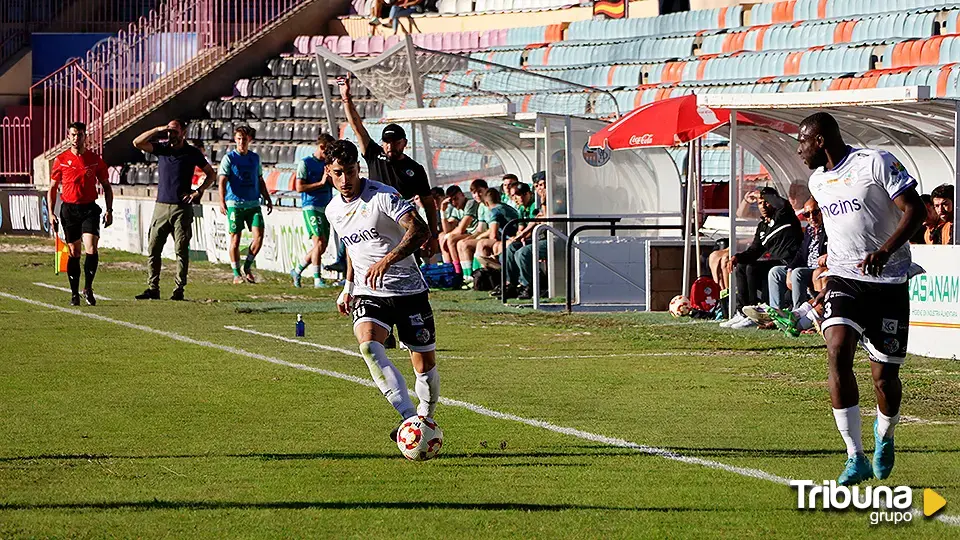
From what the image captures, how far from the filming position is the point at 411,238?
29.1 ft

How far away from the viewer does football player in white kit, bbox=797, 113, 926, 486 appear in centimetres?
786

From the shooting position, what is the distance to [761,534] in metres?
6.69

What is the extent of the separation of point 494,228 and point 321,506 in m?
14.0

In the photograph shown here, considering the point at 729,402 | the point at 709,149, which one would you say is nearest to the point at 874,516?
the point at 729,402

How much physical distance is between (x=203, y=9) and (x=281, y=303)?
20943mm

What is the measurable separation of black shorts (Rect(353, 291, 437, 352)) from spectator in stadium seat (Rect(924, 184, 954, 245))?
7.16 metres

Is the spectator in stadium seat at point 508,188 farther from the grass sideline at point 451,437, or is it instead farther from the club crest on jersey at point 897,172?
the club crest on jersey at point 897,172

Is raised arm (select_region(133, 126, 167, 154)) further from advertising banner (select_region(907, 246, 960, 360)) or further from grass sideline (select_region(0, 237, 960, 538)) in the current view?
advertising banner (select_region(907, 246, 960, 360))

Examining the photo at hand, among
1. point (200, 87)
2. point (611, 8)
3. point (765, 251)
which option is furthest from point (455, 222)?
point (200, 87)

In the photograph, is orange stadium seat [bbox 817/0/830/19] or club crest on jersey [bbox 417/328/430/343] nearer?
club crest on jersey [bbox 417/328/430/343]

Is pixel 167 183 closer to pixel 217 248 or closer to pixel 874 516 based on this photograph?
pixel 217 248

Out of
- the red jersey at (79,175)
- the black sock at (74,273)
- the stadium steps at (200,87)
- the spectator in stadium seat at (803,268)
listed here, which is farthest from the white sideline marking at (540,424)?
the stadium steps at (200,87)

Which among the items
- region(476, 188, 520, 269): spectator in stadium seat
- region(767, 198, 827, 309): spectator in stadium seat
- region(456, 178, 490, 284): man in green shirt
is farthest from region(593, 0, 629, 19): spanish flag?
region(767, 198, 827, 309): spectator in stadium seat

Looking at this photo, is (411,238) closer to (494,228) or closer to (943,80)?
(494,228)
